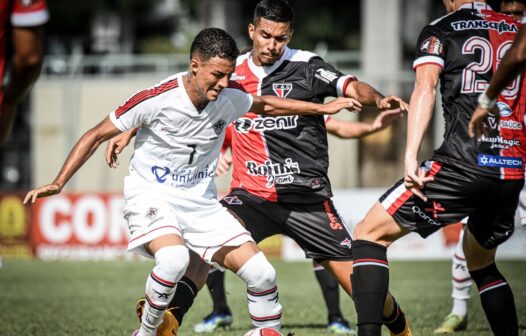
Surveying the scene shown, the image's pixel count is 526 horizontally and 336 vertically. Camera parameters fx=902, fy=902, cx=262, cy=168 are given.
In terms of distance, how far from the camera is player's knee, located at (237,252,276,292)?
20.2ft

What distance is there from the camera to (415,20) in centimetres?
3030

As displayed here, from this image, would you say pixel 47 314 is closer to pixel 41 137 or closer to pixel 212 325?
pixel 212 325

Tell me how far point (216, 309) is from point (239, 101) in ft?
8.67

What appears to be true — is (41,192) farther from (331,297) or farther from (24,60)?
(331,297)

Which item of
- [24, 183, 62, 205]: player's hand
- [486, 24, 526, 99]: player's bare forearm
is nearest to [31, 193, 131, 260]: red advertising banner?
[24, 183, 62, 205]: player's hand

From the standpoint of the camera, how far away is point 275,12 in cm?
716

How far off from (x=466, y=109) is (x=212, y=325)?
3.65 meters

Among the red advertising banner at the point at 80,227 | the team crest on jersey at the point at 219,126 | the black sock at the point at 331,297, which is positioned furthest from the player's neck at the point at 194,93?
the red advertising banner at the point at 80,227

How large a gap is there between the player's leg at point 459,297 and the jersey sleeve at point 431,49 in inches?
114

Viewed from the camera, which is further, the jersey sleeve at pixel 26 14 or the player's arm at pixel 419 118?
the player's arm at pixel 419 118

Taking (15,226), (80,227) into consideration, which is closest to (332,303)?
(80,227)

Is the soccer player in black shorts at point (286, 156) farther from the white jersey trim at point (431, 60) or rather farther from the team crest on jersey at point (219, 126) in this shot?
the white jersey trim at point (431, 60)

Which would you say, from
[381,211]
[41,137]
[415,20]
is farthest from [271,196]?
[415,20]

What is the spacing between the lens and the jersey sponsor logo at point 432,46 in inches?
223
